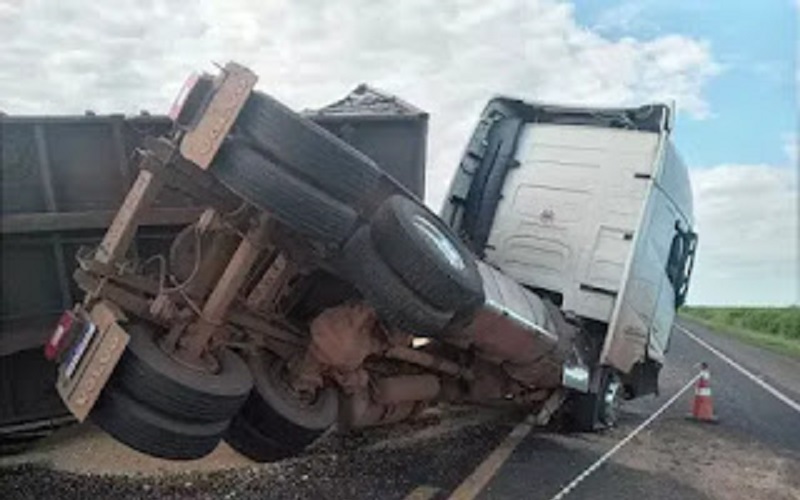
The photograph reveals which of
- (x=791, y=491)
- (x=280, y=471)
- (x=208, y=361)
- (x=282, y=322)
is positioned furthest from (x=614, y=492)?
(x=208, y=361)

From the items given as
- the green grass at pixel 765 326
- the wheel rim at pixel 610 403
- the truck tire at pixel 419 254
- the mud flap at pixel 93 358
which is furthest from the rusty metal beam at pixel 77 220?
the green grass at pixel 765 326

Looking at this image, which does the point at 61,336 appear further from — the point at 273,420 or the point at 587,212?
the point at 587,212

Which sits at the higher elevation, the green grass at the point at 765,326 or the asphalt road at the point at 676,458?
the green grass at the point at 765,326

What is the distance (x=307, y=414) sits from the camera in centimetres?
516

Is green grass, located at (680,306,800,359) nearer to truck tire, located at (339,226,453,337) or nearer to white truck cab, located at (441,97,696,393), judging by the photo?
white truck cab, located at (441,97,696,393)

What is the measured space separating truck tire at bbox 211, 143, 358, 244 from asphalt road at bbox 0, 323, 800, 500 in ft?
6.05

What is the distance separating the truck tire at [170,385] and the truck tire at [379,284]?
747 millimetres

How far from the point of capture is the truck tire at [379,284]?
4.68m

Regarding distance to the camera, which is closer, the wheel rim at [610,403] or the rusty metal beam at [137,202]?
the rusty metal beam at [137,202]

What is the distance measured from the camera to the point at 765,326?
114 ft

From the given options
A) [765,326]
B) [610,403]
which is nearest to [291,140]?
[610,403]

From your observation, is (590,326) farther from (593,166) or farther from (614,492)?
(614,492)

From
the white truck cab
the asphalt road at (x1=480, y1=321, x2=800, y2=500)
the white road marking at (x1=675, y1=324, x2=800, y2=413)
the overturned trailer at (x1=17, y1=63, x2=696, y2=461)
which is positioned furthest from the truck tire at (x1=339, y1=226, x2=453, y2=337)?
the white road marking at (x1=675, y1=324, x2=800, y2=413)

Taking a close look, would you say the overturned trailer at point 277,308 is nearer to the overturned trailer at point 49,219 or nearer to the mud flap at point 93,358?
the mud flap at point 93,358
